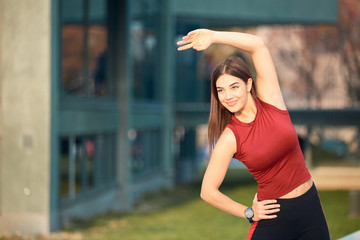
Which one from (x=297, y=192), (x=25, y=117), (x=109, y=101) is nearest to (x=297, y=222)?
(x=297, y=192)

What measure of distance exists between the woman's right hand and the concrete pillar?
1081cm

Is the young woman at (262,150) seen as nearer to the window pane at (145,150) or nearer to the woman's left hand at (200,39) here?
the woman's left hand at (200,39)

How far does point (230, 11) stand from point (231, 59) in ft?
79.1

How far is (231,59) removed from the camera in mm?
3469

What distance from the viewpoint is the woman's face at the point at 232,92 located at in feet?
11.3

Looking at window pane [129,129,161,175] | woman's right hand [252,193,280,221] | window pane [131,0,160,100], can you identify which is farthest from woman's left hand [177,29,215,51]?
window pane [131,0,160,100]

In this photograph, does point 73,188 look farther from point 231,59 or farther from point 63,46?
point 231,59

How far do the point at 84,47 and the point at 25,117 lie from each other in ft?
12.4

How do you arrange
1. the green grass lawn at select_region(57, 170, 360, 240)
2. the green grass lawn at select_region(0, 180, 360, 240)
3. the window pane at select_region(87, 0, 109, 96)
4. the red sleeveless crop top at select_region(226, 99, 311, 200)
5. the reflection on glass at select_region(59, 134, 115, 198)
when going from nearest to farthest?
the red sleeveless crop top at select_region(226, 99, 311, 200) → the green grass lawn at select_region(0, 180, 360, 240) → the green grass lawn at select_region(57, 170, 360, 240) → the reflection on glass at select_region(59, 134, 115, 198) → the window pane at select_region(87, 0, 109, 96)

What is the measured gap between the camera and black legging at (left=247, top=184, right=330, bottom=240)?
Result: 11.4 ft

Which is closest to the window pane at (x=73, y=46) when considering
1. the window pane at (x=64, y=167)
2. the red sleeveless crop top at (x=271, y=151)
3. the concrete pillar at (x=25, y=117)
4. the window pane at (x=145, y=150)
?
the concrete pillar at (x=25, y=117)

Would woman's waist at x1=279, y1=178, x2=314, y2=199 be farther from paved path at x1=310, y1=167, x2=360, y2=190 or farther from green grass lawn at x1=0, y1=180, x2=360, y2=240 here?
paved path at x1=310, y1=167, x2=360, y2=190

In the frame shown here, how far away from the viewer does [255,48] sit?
348 cm

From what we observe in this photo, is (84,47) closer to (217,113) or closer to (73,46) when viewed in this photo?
(73,46)
